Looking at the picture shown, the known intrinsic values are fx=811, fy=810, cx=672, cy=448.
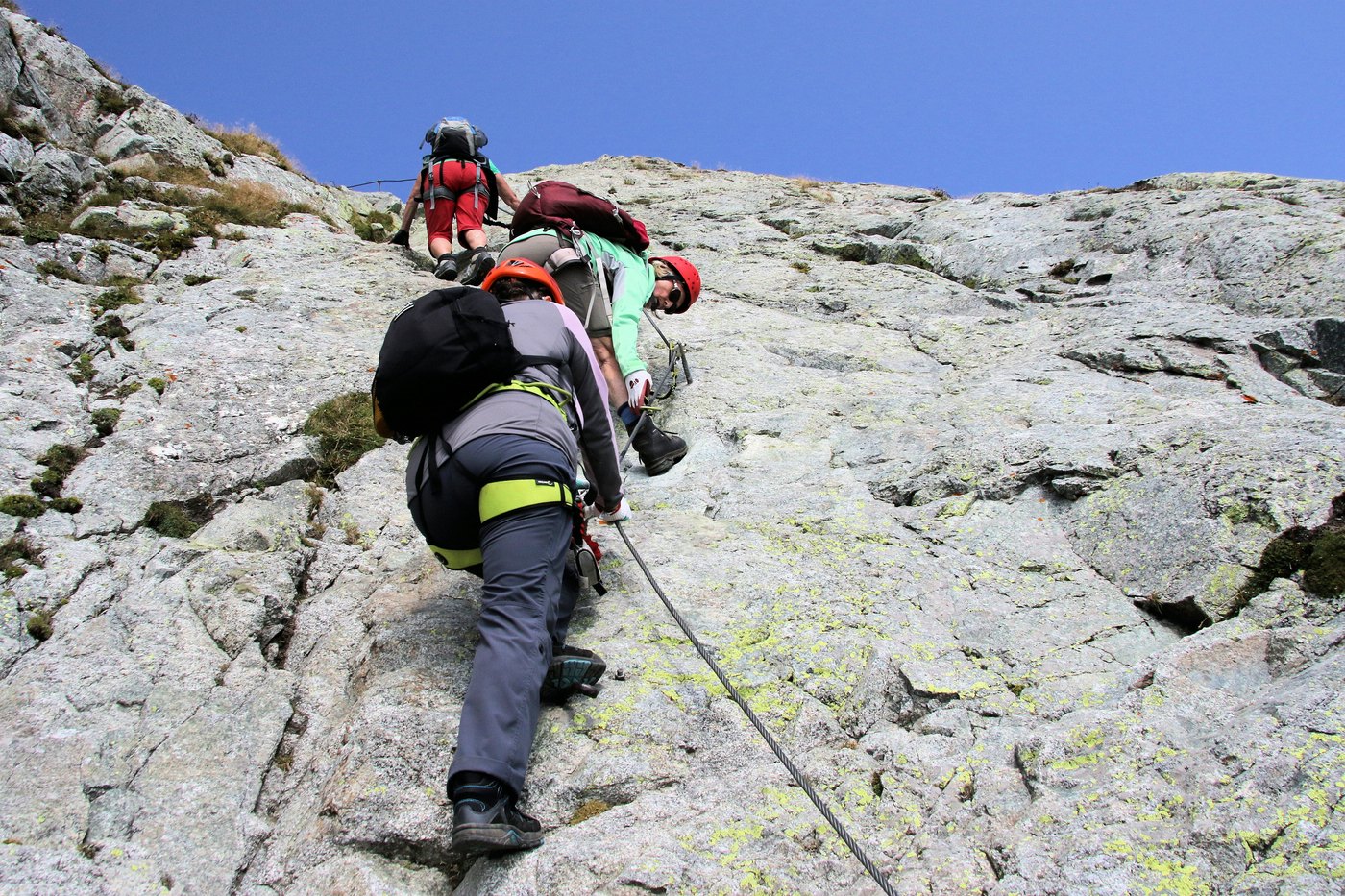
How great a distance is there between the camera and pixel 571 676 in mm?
4480

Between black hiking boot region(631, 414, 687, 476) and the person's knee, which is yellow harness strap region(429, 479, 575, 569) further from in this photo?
the person's knee

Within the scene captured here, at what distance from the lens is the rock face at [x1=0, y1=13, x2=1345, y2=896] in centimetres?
361

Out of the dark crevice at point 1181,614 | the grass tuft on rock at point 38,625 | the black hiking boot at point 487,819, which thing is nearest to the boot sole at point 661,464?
the dark crevice at point 1181,614

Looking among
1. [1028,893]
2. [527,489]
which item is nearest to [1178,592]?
[1028,893]

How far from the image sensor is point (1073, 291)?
1122 centimetres

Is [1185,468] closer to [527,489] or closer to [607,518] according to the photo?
[607,518]

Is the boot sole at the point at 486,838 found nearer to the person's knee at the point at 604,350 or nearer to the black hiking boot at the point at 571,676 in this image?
the black hiking boot at the point at 571,676

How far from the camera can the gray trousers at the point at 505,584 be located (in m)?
3.66

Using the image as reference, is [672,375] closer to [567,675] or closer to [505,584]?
[567,675]

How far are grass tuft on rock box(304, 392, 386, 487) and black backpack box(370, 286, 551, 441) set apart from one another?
3.33 meters

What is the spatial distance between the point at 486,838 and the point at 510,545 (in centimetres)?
135

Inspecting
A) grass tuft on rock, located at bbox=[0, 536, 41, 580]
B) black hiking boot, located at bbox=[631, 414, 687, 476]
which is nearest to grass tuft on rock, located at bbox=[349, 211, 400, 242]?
black hiking boot, located at bbox=[631, 414, 687, 476]

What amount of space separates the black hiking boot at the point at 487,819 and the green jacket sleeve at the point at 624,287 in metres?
4.77

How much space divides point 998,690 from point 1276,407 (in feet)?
13.5
